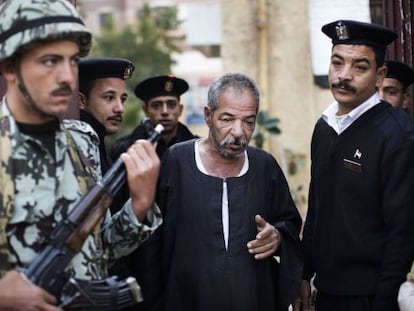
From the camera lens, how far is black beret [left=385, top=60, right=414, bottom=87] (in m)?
5.67

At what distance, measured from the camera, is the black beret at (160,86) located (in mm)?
6523

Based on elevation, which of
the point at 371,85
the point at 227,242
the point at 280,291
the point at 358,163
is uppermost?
the point at 371,85

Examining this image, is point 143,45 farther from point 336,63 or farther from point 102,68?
point 336,63

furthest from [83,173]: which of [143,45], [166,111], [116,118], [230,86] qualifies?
[143,45]

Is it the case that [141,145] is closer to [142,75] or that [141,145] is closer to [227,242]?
[227,242]

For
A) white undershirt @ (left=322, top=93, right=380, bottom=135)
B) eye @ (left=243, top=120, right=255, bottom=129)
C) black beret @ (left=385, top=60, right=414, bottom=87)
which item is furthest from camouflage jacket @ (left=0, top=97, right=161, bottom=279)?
black beret @ (left=385, top=60, right=414, bottom=87)

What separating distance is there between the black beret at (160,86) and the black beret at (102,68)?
1357 millimetres

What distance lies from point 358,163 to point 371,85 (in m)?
0.44

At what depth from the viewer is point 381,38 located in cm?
453

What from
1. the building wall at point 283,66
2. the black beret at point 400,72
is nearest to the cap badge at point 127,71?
the black beret at point 400,72

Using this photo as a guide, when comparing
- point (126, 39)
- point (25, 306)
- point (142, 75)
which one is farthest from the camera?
point (126, 39)

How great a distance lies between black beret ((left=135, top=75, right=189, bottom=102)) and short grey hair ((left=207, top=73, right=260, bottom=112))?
198 cm

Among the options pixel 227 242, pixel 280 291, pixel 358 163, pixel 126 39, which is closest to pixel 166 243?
pixel 227 242

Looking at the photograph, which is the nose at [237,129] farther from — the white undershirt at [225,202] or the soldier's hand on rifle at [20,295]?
the soldier's hand on rifle at [20,295]
